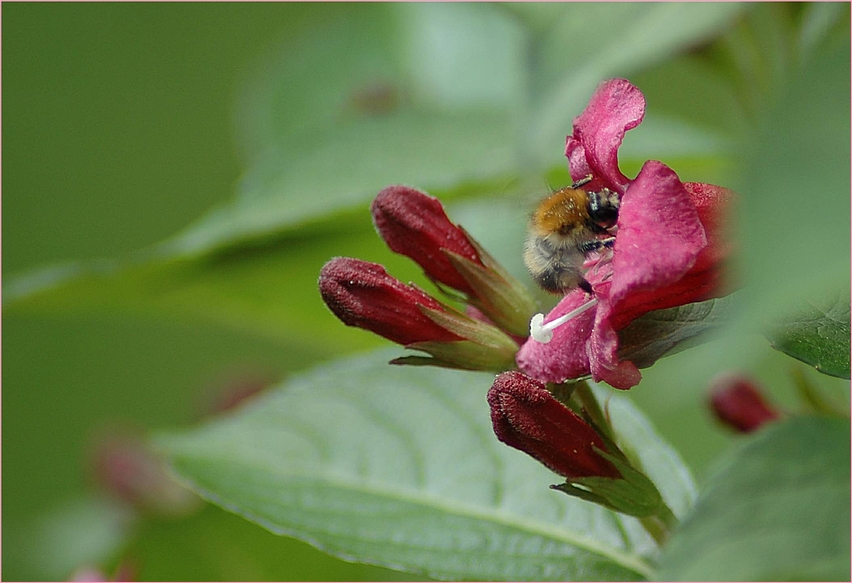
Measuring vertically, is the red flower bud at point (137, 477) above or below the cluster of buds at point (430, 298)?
above

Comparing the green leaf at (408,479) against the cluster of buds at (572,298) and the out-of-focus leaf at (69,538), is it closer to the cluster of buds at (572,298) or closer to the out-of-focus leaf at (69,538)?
the cluster of buds at (572,298)

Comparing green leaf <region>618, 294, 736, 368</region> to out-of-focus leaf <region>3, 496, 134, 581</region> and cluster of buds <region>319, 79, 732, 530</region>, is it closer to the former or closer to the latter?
cluster of buds <region>319, 79, 732, 530</region>

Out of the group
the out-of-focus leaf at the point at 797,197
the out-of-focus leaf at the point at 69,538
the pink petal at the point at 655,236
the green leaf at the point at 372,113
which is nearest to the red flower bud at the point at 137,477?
the out-of-focus leaf at the point at 69,538

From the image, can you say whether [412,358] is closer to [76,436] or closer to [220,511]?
[220,511]

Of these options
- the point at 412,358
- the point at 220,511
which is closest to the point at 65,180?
the point at 220,511

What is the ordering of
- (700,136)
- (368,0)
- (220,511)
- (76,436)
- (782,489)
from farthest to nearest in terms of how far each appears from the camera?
(76,436), (368,0), (220,511), (700,136), (782,489)

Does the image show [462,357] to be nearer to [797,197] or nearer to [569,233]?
[569,233]

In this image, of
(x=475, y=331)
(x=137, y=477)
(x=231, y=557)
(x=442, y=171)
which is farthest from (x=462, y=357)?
(x=137, y=477)
